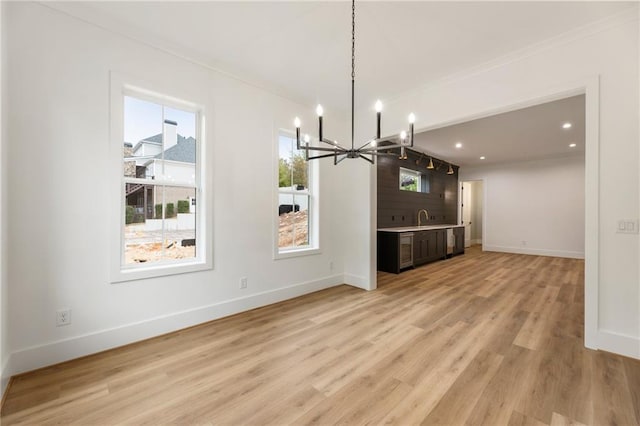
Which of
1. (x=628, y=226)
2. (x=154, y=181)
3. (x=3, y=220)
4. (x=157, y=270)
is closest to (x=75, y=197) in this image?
(x=3, y=220)

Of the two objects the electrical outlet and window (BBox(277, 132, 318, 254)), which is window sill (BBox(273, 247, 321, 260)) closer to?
window (BBox(277, 132, 318, 254))

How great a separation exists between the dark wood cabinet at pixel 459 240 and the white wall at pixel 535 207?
149 centimetres

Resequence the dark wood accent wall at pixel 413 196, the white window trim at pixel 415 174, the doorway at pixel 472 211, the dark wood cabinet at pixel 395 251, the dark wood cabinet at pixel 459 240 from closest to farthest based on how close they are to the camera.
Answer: the dark wood cabinet at pixel 395 251, the dark wood accent wall at pixel 413 196, the white window trim at pixel 415 174, the dark wood cabinet at pixel 459 240, the doorway at pixel 472 211

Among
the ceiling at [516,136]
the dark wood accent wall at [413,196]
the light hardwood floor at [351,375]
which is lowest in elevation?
the light hardwood floor at [351,375]

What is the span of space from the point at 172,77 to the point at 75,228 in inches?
69.2

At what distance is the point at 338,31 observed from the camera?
2.54 meters

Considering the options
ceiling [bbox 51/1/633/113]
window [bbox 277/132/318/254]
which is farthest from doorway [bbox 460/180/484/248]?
ceiling [bbox 51/1/633/113]

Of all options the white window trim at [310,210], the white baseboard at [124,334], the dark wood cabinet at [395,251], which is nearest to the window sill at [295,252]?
the white window trim at [310,210]

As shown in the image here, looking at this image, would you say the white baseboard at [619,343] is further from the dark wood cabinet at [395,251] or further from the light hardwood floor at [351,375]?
the dark wood cabinet at [395,251]

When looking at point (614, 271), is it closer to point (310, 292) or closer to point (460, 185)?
point (310, 292)

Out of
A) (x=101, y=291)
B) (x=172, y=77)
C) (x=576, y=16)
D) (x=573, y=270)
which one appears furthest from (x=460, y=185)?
(x=101, y=291)

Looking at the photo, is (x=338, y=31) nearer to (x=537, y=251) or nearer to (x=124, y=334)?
(x=124, y=334)

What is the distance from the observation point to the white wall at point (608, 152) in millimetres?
2326

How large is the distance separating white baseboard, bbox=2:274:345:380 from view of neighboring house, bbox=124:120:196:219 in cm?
111
